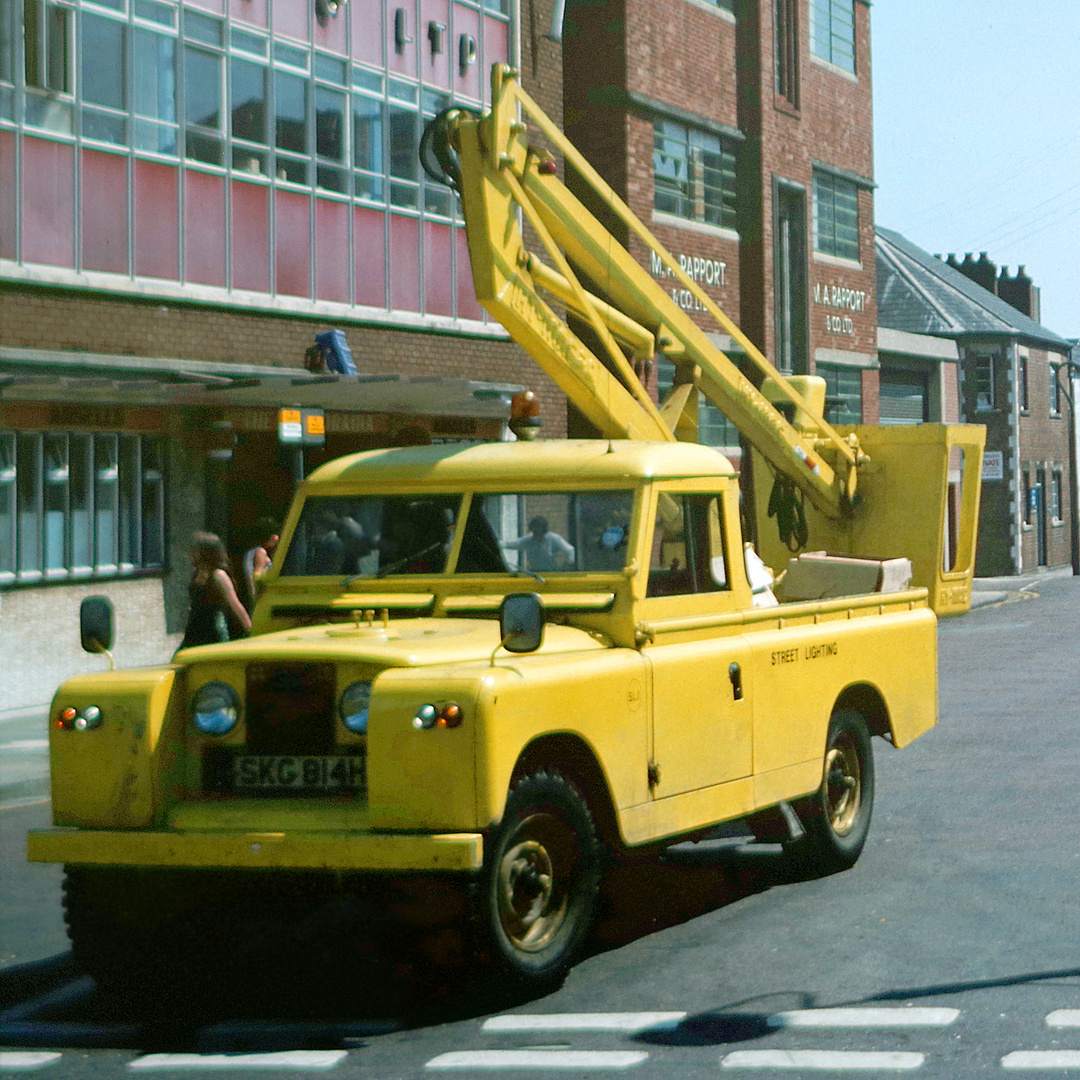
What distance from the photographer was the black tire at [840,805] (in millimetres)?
8891

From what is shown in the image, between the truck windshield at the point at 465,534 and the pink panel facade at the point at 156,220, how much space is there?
40.4 ft

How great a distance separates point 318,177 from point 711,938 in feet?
54.3

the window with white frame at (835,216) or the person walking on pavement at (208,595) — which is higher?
the window with white frame at (835,216)

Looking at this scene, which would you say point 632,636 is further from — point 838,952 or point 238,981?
point 238,981

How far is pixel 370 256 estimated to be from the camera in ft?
77.3

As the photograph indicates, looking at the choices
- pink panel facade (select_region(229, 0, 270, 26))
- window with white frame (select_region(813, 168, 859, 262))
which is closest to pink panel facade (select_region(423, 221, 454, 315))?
pink panel facade (select_region(229, 0, 270, 26))

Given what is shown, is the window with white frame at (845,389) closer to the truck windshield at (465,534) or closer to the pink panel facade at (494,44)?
the pink panel facade at (494,44)

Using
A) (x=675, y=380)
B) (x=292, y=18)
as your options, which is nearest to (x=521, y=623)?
(x=675, y=380)

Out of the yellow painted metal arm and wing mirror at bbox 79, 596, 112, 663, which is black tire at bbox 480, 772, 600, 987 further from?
→ the yellow painted metal arm

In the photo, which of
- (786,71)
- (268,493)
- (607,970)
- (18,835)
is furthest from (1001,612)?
(607,970)

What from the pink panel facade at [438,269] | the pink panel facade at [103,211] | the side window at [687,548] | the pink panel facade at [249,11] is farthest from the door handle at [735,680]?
the pink panel facade at [438,269]

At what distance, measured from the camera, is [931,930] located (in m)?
7.64

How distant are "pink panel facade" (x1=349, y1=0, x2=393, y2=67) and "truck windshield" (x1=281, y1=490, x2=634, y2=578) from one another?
1615 cm

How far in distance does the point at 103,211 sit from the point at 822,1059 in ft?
50.6
